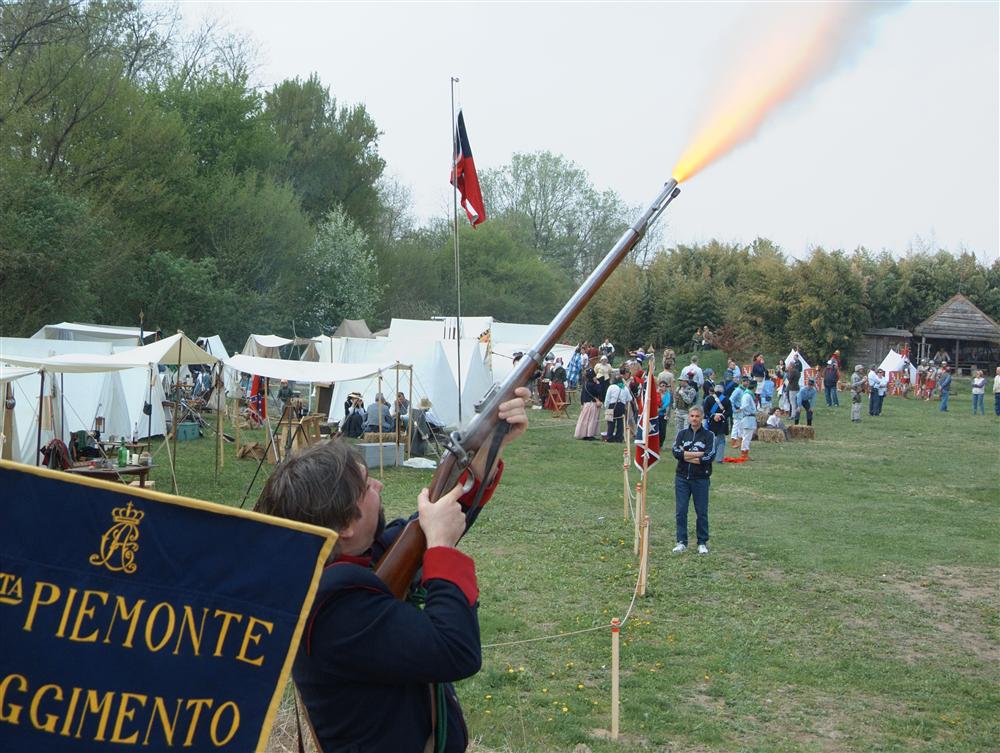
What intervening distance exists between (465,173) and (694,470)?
16.1ft

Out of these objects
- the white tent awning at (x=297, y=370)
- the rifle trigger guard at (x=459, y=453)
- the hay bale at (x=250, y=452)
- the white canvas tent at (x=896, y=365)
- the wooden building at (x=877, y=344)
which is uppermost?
the wooden building at (x=877, y=344)

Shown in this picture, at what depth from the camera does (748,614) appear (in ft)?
33.0

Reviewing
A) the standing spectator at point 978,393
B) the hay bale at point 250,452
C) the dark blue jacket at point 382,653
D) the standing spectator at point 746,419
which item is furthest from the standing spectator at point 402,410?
the standing spectator at point 978,393

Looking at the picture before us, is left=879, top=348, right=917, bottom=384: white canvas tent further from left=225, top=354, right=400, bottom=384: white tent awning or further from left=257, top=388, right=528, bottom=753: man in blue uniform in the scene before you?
left=257, top=388, right=528, bottom=753: man in blue uniform

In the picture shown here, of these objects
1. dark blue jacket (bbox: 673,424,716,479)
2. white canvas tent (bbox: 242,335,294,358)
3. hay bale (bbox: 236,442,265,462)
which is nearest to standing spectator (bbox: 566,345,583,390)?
white canvas tent (bbox: 242,335,294,358)

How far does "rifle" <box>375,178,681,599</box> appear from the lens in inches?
98.3

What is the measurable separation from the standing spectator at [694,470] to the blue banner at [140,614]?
10.5 metres

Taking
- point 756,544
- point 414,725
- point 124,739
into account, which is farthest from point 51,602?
point 756,544

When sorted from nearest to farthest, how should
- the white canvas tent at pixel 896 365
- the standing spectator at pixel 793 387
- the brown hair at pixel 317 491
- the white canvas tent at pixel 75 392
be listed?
the brown hair at pixel 317 491 → the white canvas tent at pixel 75 392 → the standing spectator at pixel 793 387 → the white canvas tent at pixel 896 365

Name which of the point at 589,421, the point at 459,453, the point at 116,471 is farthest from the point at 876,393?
the point at 459,453

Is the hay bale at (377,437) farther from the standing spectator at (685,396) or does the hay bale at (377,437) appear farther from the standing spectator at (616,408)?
the standing spectator at (685,396)

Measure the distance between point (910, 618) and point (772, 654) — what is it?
225 cm

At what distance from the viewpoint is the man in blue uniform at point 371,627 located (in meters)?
2.25

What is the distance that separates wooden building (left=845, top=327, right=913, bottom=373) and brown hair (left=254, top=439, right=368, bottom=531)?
51360 mm
